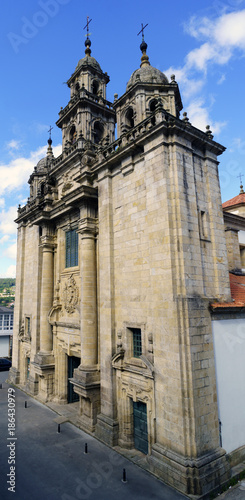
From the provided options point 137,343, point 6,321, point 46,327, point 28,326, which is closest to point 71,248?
point 46,327

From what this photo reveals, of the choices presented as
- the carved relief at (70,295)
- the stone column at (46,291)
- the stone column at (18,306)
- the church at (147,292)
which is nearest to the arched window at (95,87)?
the church at (147,292)

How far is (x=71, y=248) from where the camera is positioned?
2053 cm

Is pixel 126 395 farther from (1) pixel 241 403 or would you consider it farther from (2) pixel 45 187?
(2) pixel 45 187

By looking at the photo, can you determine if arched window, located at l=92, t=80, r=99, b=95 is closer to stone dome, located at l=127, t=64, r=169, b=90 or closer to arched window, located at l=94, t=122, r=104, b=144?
arched window, located at l=94, t=122, r=104, b=144

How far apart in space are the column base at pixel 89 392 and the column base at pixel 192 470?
489 cm

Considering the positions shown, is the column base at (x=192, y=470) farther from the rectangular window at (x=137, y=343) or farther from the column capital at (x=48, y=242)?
the column capital at (x=48, y=242)

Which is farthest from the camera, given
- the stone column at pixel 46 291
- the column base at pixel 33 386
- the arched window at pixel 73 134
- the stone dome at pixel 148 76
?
the arched window at pixel 73 134

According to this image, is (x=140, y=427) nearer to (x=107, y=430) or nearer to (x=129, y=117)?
(x=107, y=430)

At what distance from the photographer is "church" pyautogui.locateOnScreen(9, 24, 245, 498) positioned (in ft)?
36.1

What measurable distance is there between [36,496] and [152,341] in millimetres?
6951

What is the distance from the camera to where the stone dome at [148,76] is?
1698 cm

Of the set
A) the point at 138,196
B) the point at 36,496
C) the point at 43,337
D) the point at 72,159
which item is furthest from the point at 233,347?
the point at 72,159

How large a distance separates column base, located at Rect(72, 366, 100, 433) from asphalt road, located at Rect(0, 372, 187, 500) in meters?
0.62

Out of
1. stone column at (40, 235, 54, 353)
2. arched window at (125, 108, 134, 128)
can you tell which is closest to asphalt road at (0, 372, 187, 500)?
stone column at (40, 235, 54, 353)
